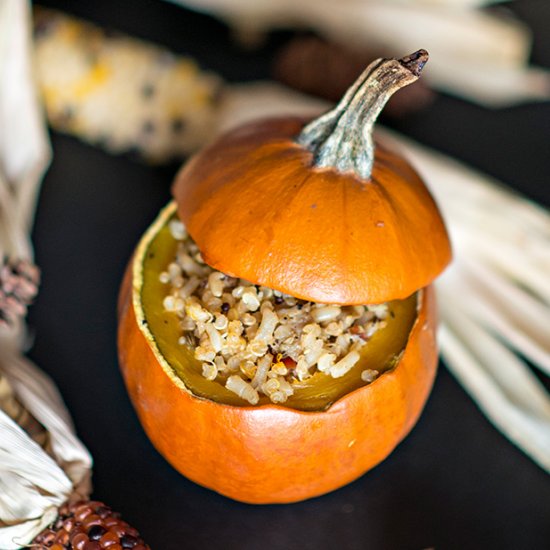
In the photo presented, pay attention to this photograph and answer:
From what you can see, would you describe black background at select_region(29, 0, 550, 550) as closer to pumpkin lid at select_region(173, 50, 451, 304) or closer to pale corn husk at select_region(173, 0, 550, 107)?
pale corn husk at select_region(173, 0, 550, 107)

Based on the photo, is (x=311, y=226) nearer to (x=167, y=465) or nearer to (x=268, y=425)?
(x=268, y=425)

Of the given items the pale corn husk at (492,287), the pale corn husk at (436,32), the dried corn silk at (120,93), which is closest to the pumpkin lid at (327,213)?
the pale corn husk at (492,287)

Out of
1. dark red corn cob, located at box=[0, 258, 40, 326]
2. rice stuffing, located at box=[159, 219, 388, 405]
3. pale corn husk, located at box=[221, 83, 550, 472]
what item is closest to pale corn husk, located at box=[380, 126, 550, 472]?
pale corn husk, located at box=[221, 83, 550, 472]

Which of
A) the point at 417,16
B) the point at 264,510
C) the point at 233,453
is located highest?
the point at 417,16

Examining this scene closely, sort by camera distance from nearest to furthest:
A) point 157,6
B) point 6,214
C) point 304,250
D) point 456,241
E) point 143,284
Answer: point 304,250 < point 143,284 < point 6,214 < point 456,241 < point 157,6

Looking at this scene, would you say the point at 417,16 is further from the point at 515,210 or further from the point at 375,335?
the point at 375,335

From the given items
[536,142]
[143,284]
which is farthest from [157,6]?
[143,284]

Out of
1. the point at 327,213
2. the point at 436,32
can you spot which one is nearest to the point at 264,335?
the point at 327,213
